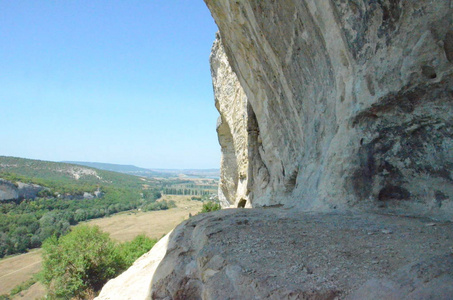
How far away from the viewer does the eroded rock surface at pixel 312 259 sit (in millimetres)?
2500

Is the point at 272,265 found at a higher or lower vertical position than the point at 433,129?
lower

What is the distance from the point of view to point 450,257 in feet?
8.70

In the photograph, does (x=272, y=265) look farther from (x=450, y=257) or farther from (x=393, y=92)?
(x=393, y=92)

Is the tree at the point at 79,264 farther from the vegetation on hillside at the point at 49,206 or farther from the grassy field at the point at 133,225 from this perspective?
the grassy field at the point at 133,225

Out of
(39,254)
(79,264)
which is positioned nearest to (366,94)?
(79,264)

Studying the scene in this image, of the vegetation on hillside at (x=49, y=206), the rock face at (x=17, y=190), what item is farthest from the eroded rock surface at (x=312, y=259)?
the rock face at (x=17, y=190)

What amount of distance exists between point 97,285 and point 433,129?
659 inches

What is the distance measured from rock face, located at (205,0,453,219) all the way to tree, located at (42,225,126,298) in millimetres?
12571

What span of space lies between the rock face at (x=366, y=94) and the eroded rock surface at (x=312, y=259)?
2.35 ft

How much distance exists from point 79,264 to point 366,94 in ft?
49.9

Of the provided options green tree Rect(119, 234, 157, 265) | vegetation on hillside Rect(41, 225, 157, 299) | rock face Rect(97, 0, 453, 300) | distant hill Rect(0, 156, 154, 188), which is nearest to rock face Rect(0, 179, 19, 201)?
distant hill Rect(0, 156, 154, 188)

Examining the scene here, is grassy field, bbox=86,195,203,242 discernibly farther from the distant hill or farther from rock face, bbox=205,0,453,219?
rock face, bbox=205,0,453,219

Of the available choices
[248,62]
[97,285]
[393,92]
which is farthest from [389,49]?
[97,285]

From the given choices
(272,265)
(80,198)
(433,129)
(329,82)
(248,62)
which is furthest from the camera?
(80,198)
